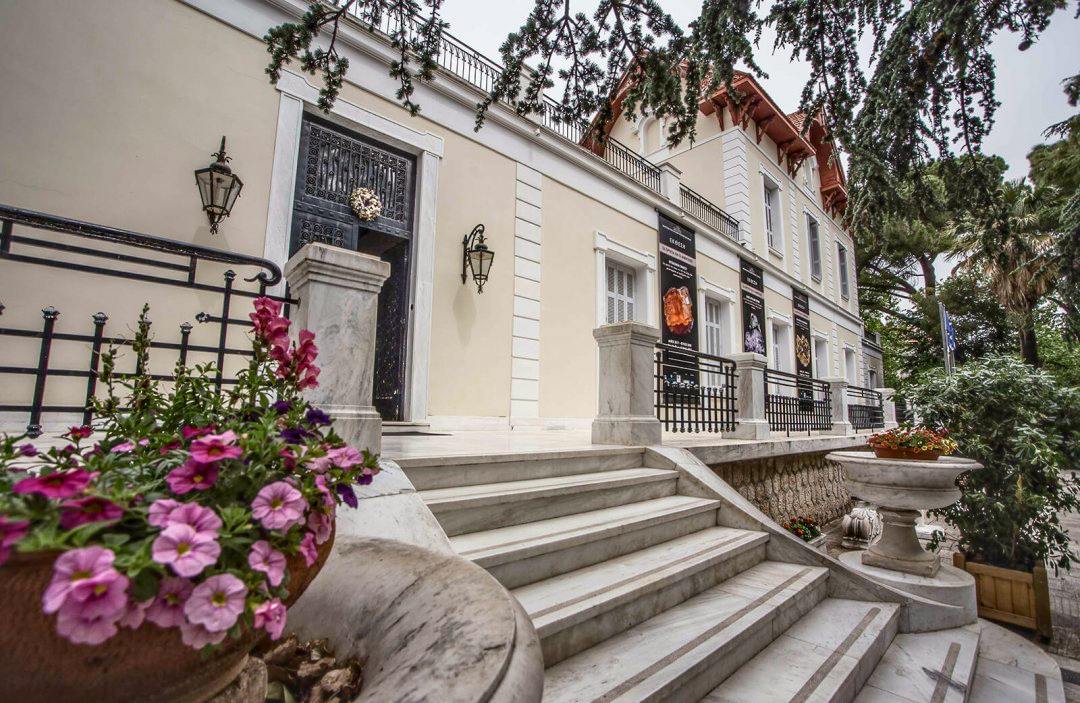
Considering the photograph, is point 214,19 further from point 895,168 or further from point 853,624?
point 853,624

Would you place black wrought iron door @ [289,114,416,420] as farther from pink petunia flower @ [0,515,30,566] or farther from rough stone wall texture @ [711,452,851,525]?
pink petunia flower @ [0,515,30,566]

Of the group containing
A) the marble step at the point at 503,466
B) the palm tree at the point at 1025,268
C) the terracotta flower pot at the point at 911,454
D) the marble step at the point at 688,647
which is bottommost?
the marble step at the point at 688,647

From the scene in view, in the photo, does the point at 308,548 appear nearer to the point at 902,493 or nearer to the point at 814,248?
the point at 902,493

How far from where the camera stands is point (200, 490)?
0.85 metres

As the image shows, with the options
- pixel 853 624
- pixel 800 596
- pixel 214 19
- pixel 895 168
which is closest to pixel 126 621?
pixel 800 596

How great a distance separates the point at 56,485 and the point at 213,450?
20 centimetres

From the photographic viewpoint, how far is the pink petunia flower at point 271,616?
751 mm

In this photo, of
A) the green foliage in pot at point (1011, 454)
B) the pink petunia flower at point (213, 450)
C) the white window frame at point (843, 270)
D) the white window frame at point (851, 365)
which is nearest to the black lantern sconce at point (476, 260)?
the green foliage in pot at point (1011, 454)

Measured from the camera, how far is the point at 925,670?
9.16ft

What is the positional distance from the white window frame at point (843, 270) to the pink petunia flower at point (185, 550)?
2117 cm

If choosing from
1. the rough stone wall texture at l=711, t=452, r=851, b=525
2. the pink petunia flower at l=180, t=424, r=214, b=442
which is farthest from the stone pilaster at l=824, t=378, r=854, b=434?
the pink petunia flower at l=180, t=424, r=214, b=442

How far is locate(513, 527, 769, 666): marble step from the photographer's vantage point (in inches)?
84.1

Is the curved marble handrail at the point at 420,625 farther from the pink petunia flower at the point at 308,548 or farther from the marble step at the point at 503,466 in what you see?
the marble step at the point at 503,466

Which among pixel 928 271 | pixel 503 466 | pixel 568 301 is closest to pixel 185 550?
pixel 503 466
